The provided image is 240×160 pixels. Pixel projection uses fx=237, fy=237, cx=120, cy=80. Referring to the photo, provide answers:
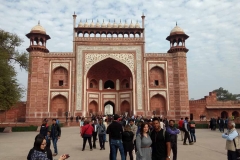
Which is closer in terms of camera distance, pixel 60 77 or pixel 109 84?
pixel 60 77

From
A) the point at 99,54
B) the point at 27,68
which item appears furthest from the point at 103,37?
the point at 27,68

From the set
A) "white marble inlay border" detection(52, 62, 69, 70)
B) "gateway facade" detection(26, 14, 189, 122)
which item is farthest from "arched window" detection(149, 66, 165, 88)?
"white marble inlay border" detection(52, 62, 69, 70)

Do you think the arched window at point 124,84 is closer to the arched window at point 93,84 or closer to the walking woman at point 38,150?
the arched window at point 93,84

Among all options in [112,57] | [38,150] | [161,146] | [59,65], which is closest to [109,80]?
[112,57]

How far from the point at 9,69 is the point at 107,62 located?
14974 mm

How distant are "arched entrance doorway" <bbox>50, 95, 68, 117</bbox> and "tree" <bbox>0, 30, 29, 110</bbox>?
8961 millimetres

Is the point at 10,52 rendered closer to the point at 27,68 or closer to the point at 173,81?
the point at 27,68

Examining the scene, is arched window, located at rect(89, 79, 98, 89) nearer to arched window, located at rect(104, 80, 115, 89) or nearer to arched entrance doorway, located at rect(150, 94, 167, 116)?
arched window, located at rect(104, 80, 115, 89)

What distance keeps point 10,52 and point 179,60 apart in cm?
1827

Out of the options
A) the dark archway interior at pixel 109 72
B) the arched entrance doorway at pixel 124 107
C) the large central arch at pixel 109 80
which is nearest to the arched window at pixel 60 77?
the large central arch at pixel 109 80

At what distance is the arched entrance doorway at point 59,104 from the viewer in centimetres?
2788

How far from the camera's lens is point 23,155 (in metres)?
7.82

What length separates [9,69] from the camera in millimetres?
16547

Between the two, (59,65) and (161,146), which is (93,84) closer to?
(59,65)
